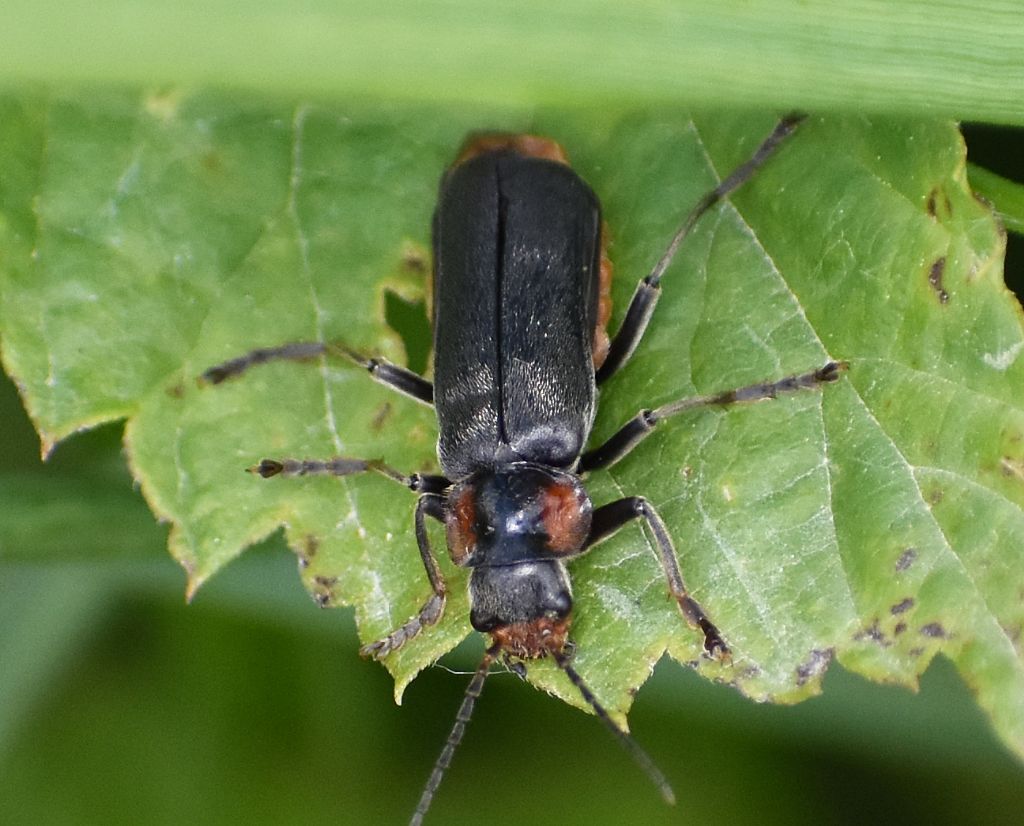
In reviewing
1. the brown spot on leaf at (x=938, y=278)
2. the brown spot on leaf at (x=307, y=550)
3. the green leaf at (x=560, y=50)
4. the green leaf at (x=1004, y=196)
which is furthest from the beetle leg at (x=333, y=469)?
the green leaf at (x=1004, y=196)

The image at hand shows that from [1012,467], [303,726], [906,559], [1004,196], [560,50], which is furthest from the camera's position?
[303,726]

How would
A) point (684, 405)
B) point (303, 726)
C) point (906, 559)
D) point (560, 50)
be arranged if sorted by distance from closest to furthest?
point (560, 50)
point (906, 559)
point (684, 405)
point (303, 726)

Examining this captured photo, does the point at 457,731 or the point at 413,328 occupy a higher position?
the point at 413,328

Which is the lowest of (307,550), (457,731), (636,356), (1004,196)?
(457,731)

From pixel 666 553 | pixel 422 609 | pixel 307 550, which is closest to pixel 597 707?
pixel 666 553

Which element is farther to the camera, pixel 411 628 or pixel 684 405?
pixel 411 628

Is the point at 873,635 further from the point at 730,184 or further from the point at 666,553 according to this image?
the point at 730,184

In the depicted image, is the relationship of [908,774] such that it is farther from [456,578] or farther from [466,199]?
[466,199]

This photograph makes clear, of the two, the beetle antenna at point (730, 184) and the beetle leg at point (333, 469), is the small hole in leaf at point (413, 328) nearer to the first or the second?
the beetle leg at point (333, 469)
